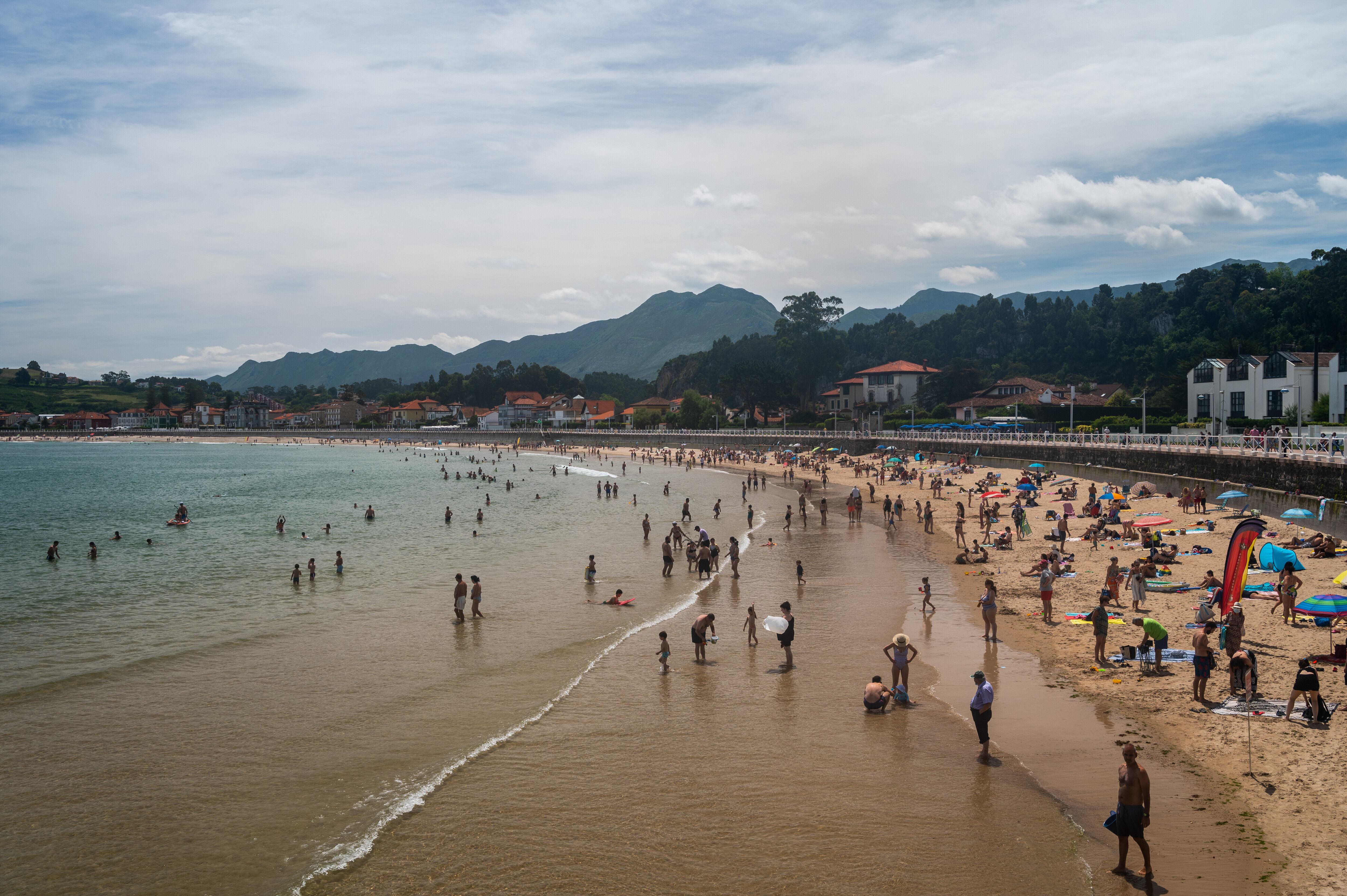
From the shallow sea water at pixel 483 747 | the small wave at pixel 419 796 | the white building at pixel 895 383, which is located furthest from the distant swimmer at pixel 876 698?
the white building at pixel 895 383

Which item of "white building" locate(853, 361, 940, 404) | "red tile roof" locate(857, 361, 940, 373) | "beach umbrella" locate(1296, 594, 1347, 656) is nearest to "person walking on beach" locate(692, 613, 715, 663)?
"beach umbrella" locate(1296, 594, 1347, 656)

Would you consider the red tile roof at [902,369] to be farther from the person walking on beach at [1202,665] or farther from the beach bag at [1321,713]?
the beach bag at [1321,713]

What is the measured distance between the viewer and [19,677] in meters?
14.7

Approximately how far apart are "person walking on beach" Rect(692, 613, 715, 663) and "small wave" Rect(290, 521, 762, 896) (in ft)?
5.96

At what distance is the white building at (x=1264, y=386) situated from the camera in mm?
47906

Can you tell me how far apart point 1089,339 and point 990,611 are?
340 feet

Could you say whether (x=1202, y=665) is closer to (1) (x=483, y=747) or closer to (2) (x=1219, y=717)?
(2) (x=1219, y=717)

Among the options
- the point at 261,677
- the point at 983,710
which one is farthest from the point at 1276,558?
the point at 261,677

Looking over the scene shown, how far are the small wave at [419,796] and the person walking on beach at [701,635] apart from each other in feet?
5.96

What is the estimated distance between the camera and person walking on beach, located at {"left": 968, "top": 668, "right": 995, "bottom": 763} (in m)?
10.4

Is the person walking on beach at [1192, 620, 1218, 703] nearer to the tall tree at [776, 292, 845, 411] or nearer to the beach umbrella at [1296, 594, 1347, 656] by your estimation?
the beach umbrella at [1296, 594, 1347, 656]

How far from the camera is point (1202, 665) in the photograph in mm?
11039

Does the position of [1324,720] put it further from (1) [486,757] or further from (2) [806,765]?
(1) [486,757]

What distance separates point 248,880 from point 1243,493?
27452mm
